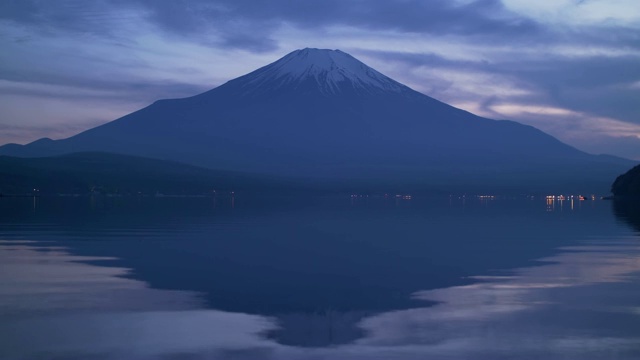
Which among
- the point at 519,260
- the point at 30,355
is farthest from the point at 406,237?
the point at 30,355

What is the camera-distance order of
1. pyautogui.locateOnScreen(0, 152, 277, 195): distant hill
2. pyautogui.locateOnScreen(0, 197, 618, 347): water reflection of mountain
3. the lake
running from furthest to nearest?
1. pyautogui.locateOnScreen(0, 152, 277, 195): distant hill
2. pyautogui.locateOnScreen(0, 197, 618, 347): water reflection of mountain
3. the lake

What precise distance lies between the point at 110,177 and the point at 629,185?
86.6 m

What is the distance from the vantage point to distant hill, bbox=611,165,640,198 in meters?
83.4

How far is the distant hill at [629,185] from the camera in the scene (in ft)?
274

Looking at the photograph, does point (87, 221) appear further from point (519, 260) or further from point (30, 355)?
point (30, 355)

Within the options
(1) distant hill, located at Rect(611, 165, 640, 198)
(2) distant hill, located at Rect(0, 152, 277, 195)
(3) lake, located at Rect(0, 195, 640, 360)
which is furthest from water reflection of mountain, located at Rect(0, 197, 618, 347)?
(2) distant hill, located at Rect(0, 152, 277, 195)

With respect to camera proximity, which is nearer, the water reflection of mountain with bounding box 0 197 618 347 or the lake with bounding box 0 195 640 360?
the lake with bounding box 0 195 640 360

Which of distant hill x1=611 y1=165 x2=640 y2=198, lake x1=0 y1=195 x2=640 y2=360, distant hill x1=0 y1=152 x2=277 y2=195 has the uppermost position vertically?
distant hill x1=0 y1=152 x2=277 y2=195

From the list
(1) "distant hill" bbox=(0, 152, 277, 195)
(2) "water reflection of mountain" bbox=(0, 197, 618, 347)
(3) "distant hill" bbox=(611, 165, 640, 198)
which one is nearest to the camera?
(2) "water reflection of mountain" bbox=(0, 197, 618, 347)

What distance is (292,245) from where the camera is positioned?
24422 mm

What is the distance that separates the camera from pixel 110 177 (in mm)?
143250

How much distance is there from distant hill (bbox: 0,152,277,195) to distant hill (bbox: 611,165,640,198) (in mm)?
61841

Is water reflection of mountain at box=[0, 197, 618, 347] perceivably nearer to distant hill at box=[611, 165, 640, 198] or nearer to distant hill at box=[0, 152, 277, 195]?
distant hill at box=[611, 165, 640, 198]

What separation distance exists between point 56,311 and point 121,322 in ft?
4.56
